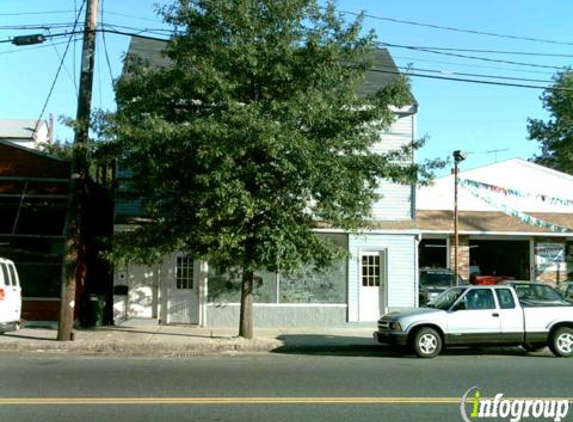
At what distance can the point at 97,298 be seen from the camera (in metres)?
17.3

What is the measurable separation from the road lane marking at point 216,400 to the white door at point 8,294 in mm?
6526

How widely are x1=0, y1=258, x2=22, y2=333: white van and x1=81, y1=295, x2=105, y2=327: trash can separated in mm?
2464

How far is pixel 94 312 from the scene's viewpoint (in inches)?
677

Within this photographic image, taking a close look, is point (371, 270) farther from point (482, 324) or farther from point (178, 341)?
point (178, 341)

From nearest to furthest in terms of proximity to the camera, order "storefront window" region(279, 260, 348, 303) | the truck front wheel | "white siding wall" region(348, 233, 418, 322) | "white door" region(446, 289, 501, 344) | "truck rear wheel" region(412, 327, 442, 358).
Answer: "truck rear wheel" region(412, 327, 442, 358) < "white door" region(446, 289, 501, 344) < the truck front wheel < "storefront window" region(279, 260, 348, 303) < "white siding wall" region(348, 233, 418, 322)

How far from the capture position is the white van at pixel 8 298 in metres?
14.0

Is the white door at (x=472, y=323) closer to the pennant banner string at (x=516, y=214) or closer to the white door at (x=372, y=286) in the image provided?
the white door at (x=372, y=286)

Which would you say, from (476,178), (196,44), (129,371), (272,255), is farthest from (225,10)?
(476,178)

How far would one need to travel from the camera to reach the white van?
14.0m

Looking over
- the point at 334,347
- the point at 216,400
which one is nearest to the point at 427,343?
the point at 334,347

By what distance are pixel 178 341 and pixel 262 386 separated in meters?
5.97

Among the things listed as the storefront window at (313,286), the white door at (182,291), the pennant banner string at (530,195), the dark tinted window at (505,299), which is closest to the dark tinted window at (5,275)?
the white door at (182,291)

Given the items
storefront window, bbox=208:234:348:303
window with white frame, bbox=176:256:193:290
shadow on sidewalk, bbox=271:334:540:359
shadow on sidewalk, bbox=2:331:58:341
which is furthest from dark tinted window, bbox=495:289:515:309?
shadow on sidewalk, bbox=2:331:58:341

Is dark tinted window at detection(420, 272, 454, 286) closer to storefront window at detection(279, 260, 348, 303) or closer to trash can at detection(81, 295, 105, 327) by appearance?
storefront window at detection(279, 260, 348, 303)
